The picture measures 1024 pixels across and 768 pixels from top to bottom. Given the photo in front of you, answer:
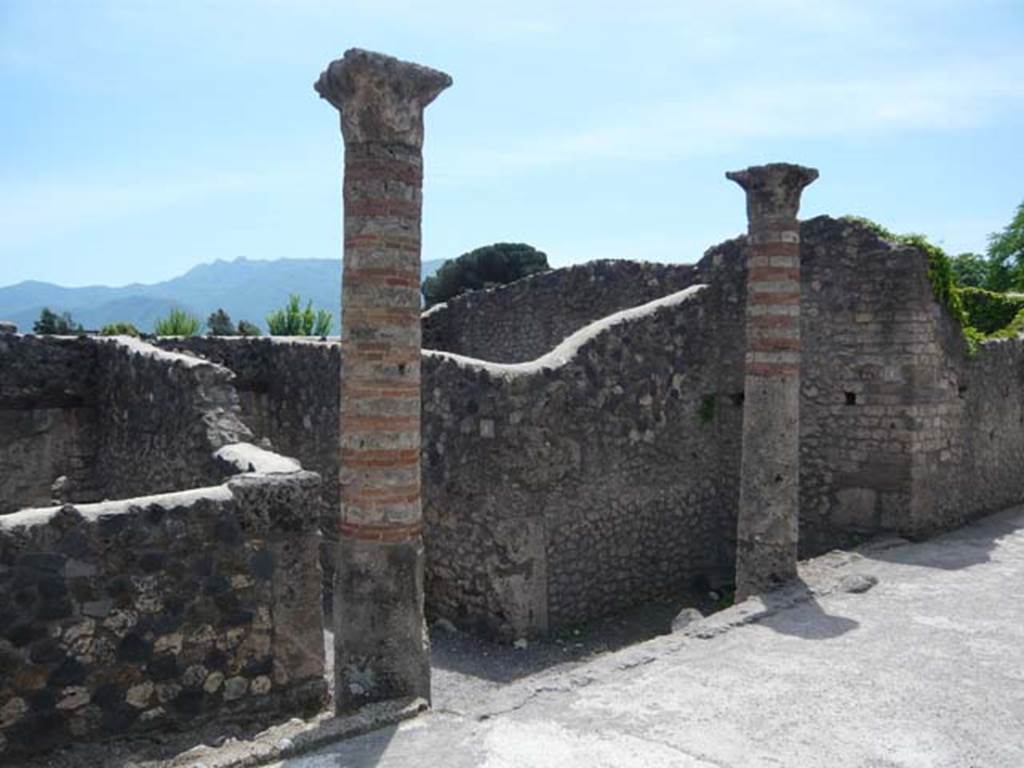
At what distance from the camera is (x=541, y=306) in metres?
15.4

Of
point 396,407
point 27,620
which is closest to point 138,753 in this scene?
point 27,620

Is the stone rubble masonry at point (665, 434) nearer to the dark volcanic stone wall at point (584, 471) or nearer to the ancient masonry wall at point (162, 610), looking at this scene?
the dark volcanic stone wall at point (584, 471)

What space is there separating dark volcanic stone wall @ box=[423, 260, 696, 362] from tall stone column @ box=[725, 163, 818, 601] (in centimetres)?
367

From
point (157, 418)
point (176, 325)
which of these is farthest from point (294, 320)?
point (157, 418)

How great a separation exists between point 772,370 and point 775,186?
5.43 feet

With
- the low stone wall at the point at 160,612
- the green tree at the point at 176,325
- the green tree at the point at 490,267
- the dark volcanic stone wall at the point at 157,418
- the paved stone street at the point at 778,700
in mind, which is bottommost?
the paved stone street at the point at 778,700

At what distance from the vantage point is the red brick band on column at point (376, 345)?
584 centimetres

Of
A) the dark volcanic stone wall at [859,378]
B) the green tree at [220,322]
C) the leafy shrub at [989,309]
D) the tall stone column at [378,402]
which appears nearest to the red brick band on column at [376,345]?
the tall stone column at [378,402]

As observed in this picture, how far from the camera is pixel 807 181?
28.2 ft

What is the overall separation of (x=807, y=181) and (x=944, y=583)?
3862mm

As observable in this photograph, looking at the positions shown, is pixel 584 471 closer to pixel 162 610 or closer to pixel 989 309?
pixel 162 610

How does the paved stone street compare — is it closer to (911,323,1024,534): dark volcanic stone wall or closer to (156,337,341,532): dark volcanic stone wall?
(911,323,1024,534): dark volcanic stone wall

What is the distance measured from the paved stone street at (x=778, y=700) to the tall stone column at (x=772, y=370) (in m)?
0.60

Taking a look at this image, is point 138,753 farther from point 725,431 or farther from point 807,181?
point 725,431
